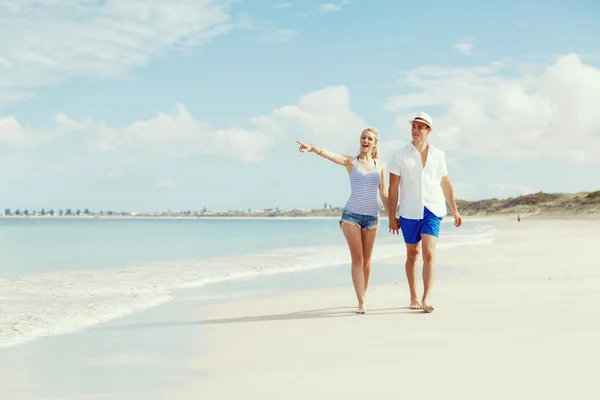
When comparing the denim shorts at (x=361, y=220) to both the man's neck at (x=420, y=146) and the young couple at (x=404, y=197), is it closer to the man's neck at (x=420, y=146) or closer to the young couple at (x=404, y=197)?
the young couple at (x=404, y=197)

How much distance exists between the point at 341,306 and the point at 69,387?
148 inches

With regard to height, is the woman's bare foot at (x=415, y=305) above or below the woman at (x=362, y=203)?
below

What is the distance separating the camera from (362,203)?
6.76 m

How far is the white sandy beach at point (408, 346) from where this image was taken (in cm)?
384

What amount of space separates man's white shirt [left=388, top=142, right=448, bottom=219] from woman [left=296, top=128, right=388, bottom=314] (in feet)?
0.88

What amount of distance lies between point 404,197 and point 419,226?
33 cm

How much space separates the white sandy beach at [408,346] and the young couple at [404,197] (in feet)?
1.72

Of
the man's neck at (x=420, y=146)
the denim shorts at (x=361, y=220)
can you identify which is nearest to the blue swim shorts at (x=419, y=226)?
the denim shorts at (x=361, y=220)

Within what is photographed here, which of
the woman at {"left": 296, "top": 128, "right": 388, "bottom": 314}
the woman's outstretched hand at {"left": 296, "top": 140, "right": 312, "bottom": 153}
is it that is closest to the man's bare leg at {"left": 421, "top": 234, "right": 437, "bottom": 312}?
the woman at {"left": 296, "top": 128, "right": 388, "bottom": 314}

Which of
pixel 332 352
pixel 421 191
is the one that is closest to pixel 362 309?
pixel 421 191

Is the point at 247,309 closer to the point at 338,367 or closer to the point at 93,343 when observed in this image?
the point at 93,343

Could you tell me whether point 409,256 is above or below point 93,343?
above

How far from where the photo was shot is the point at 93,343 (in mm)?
5480

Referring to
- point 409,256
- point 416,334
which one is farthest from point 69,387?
point 409,256
